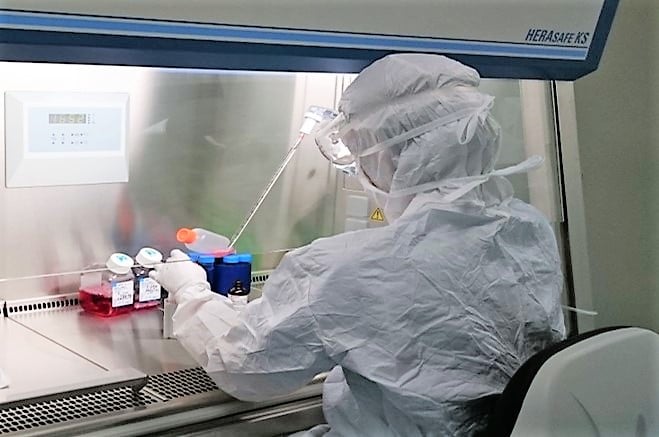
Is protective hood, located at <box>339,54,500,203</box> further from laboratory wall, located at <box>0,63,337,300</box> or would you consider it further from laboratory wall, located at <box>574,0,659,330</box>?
laboratory wall, located at <box>574,0,659,330</box>

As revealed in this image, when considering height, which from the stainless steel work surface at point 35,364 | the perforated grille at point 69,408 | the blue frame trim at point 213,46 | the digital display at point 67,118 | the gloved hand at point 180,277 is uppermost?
the blue frame trim at point 213,46

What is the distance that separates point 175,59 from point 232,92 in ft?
1.88

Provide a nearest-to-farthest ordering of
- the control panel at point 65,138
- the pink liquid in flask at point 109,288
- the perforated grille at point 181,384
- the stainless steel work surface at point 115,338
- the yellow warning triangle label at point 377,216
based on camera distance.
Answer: the perforated grille at point 181,384 → the stainless steel work surface at point 115,338 → the control panel at point 65,138 → the pink liquid in flask at point 109,288 → the yellow warning triangle label at point 377,216

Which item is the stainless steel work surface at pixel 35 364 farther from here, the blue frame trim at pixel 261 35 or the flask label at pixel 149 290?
the blue frame trim at pixel 261 35

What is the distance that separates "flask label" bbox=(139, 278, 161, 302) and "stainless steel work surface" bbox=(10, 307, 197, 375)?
0.04 m

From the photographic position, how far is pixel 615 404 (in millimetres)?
1423

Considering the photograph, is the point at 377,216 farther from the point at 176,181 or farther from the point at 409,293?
the point at 409,293

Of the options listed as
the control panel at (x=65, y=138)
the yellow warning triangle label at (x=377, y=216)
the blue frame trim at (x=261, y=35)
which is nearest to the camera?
the blue frame trim at (x=261, y=35)

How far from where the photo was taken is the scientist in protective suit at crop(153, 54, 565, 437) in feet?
4.44

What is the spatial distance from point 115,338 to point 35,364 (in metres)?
0.22

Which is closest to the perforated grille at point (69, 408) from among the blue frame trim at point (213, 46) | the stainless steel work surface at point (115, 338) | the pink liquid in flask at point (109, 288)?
the stainless steel work surface at point (115, 338)

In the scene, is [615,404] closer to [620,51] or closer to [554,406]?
[554,406]

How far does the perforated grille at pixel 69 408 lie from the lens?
1311 mm

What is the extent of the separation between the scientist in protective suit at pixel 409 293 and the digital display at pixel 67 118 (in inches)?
18.9
